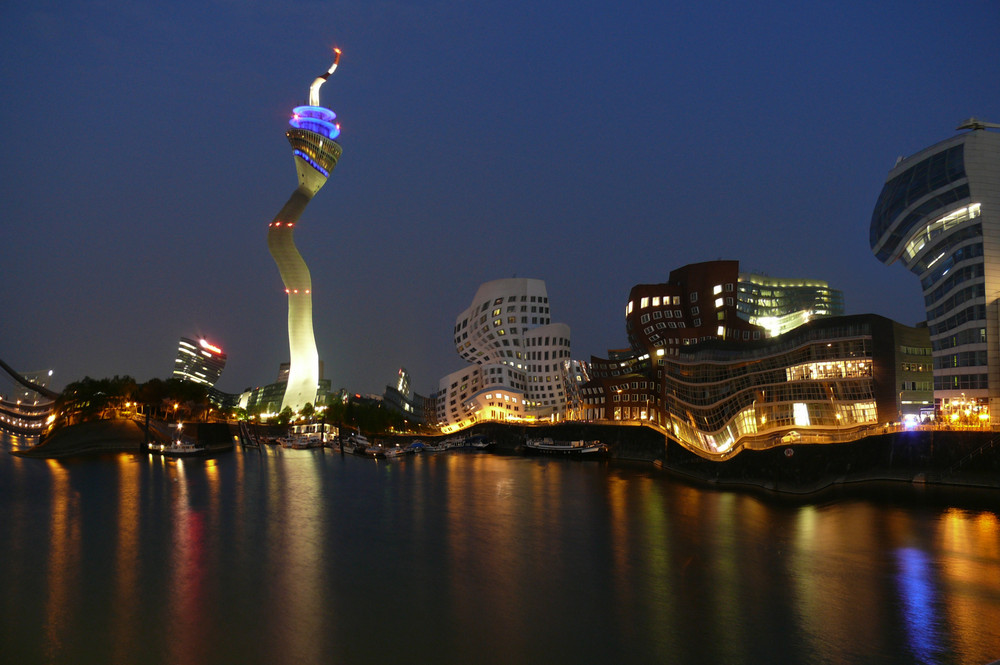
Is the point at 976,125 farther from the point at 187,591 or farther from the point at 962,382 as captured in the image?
the point at 187,591

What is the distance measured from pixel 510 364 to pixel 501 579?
111 meters

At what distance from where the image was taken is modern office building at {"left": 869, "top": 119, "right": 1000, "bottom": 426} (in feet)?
164

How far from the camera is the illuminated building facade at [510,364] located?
13075cm

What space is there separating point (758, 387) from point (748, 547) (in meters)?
33.4

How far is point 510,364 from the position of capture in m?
136

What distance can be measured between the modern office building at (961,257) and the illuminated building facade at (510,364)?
72829 millimetres

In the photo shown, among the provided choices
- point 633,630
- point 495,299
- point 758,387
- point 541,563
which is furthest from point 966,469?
point 495,299

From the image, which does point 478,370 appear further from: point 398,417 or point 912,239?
point 912,239

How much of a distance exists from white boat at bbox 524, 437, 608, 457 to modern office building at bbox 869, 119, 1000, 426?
149 feet

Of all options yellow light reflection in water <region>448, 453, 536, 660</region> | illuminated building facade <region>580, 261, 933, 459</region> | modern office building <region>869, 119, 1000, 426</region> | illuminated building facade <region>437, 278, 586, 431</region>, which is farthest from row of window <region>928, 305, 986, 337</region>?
illuminated building facade <region>437, 278, 586, 431</region>

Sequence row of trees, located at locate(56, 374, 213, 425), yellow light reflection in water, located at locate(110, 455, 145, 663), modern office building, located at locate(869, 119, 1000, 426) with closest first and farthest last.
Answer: yellow light reflection in water, located at locate(110, 455, 145, 663) → modern office building, located at locate(869, 119, 1000, 426) → row of trees, located at locate(56, 374, 213, 425)

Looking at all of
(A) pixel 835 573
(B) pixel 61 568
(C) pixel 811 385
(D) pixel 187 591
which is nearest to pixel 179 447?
(B) pixel 61 568

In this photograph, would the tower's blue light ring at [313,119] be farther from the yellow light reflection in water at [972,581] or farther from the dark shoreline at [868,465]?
the yellow light reflection in water at [972,581]

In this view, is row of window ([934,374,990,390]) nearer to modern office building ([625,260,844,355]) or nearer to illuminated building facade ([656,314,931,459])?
illuminated building facade ([656,314,931,459])
